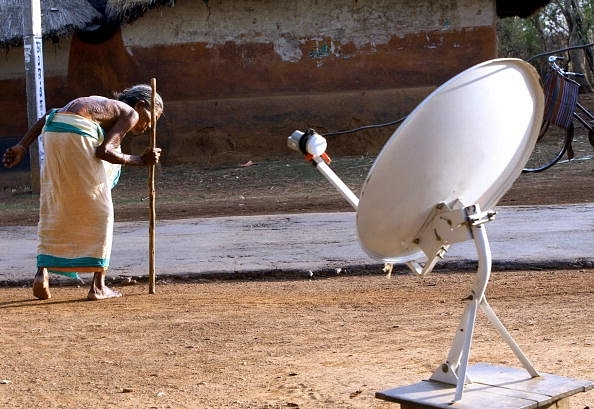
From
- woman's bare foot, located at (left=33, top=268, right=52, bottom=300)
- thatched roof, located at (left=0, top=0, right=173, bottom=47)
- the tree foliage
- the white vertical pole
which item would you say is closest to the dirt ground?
woman's bare foot, located at (left=33, top=268, right=52, bottom=300)

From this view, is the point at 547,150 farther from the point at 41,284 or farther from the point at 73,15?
the point at 41,284

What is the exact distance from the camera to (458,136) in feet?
10.5

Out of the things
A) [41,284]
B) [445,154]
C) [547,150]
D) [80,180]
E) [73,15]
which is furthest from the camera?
[73,15]

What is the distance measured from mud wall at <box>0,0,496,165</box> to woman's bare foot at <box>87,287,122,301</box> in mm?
9540

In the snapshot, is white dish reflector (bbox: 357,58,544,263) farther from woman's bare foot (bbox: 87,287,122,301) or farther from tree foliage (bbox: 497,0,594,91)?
tree foliage (bbox: 497,0,594,91)

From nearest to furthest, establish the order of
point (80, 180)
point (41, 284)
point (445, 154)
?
1. point (445, 154)
2. point (80, 180)
3. point (41, 284)

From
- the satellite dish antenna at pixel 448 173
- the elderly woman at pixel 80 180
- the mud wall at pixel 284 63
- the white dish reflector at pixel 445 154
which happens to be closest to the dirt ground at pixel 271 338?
the elderly woman at pixel 80 180

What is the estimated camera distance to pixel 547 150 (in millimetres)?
15062

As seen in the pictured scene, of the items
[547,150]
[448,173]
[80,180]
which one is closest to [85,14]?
[547,150]

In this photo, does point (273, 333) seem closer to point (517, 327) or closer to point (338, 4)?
point (517, 327)

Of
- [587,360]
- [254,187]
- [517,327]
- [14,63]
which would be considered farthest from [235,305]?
[14,63]

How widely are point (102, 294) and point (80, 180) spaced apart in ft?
2.65

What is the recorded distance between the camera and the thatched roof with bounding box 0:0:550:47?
53.0 feet

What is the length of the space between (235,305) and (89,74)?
11.6 metres
